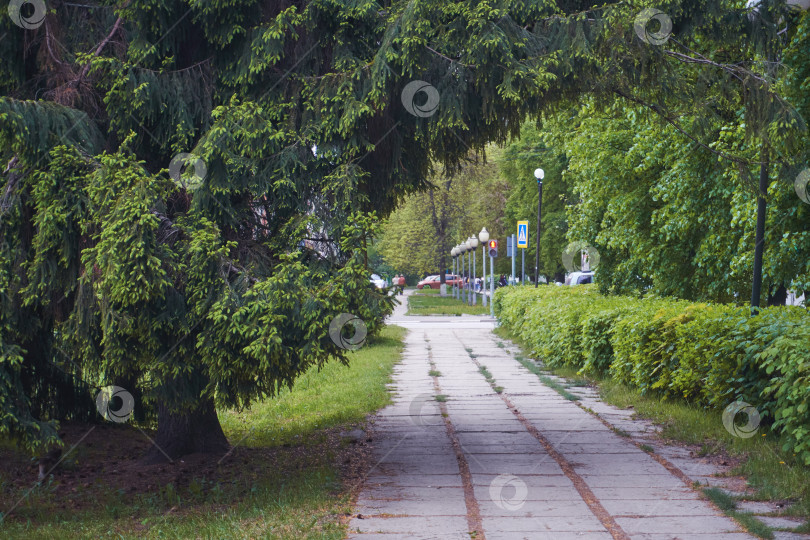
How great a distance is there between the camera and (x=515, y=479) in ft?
22.8

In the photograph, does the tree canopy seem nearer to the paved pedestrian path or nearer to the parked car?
the paved pedestrian path

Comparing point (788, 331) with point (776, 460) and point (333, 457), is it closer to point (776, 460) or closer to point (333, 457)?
point (776, 460)

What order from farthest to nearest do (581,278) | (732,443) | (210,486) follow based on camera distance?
1. (581,278)
2. (732,443)
3. (210,486)

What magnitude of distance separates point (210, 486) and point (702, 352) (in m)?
5.26

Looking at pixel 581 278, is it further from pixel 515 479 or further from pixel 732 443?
pixel 515 479

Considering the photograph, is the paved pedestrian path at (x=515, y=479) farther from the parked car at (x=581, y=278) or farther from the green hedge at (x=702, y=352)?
the parked car at (x=581, y=278)

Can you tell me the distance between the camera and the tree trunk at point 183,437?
836 centimetres

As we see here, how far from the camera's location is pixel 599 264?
19344 millimetres

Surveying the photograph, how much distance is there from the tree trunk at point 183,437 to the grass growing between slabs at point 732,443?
472cm

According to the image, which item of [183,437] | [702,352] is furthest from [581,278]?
[183,437]

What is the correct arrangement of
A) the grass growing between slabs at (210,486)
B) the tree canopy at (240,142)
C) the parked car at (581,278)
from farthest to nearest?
the parked car at (581,278) < the tree canopy at (240,142) < the grass growing between slabs at (210,486)

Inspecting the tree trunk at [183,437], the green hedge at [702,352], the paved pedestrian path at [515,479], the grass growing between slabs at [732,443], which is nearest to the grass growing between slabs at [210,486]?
the tree trunk at [183,437]

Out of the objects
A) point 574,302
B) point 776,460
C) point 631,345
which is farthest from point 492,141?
→ point 574,302

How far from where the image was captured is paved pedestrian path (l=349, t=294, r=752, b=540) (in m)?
5.51
